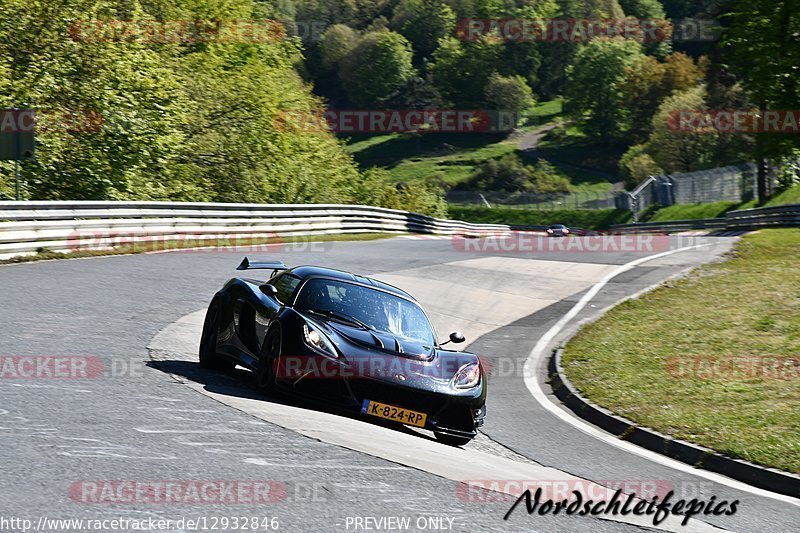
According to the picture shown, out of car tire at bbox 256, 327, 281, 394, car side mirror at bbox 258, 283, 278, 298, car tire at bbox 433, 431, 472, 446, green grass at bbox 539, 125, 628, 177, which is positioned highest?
green grass at bbox 539, 125, 628, 177

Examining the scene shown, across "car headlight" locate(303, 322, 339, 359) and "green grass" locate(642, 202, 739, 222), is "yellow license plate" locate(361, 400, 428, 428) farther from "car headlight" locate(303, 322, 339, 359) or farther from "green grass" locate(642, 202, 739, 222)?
"green grass" locate(642, 202, 739, 222)

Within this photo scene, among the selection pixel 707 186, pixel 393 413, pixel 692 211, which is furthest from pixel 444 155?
pixel 393 413

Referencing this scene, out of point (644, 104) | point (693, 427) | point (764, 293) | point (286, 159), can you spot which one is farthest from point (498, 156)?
point (693, 427)

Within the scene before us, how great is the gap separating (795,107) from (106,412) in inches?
1525

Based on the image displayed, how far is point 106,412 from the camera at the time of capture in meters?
7.43

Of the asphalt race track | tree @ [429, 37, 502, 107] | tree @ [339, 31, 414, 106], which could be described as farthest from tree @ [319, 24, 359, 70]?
the asphalt race track

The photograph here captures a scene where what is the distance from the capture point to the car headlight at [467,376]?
30.5ft

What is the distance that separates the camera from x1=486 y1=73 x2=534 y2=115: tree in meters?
163

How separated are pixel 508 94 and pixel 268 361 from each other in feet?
523

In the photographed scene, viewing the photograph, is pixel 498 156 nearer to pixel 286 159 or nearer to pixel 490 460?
pixel 286 159

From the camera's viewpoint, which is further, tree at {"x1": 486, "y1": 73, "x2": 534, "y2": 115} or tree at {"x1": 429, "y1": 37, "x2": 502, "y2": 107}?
tree at {"x1": 429, "y1": 37, "x2": 502, "y2": 107}

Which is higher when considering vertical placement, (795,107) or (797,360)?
(795,107)

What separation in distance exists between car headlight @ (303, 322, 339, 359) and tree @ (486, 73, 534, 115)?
512 feet

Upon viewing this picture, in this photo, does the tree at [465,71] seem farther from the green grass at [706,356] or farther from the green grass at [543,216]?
the green grass at [706,356]
